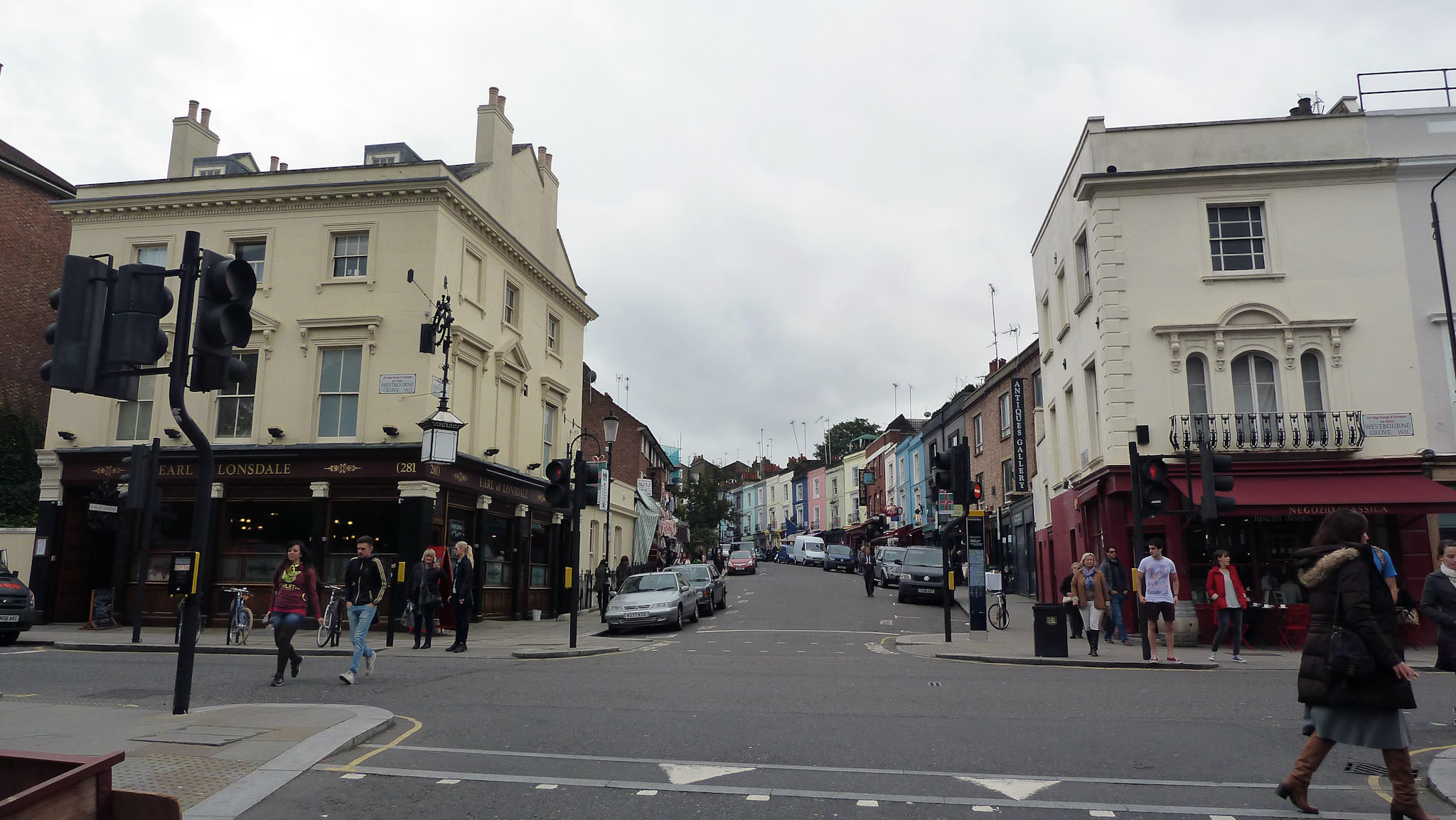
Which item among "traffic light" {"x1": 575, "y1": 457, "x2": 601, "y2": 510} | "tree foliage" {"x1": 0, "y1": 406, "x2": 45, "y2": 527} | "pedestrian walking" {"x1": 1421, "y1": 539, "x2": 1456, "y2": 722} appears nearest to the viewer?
"pedestrian walking" {"x1": 1421, "y1": 539, "x2": 1456, "y2": 722}

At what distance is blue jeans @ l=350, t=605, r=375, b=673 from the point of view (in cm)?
1201

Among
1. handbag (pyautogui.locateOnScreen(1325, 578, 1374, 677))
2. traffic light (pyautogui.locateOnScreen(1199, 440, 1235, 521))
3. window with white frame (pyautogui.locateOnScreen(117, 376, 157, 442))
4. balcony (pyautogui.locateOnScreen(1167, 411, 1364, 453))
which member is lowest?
handbag (pyautogui.locateOnScreen(1325, 578, 1374, 677))

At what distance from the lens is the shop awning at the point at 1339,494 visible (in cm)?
1786

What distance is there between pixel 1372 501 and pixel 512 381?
20.7m

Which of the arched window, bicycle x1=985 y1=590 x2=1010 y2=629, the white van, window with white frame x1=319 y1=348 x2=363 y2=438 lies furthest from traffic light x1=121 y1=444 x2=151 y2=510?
the white van

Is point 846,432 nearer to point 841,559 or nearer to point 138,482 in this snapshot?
point 841,559

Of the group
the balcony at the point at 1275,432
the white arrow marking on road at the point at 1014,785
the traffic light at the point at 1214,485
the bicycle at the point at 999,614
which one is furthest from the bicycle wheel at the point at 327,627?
the balcony at the point at 1275,432

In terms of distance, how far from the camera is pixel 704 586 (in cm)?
2616

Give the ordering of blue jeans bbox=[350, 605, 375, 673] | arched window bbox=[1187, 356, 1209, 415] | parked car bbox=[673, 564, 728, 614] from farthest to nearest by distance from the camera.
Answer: parked car bbox=[673, 564, 728, 614], arched window bbox=[1187, 356, 1209, 415], blue jeans bbox=[350, 605, 375, 673]

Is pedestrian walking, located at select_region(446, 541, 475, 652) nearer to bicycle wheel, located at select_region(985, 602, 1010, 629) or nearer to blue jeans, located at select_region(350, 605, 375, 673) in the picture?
blue jeans, located at select_region(350, 605, 375, 673)

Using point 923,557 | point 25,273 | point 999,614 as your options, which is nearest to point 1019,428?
point 923,557

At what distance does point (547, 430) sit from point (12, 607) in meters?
15.1

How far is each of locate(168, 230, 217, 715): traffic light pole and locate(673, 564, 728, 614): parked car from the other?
55.1 ft

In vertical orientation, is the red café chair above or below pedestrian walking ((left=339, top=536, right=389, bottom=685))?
below
